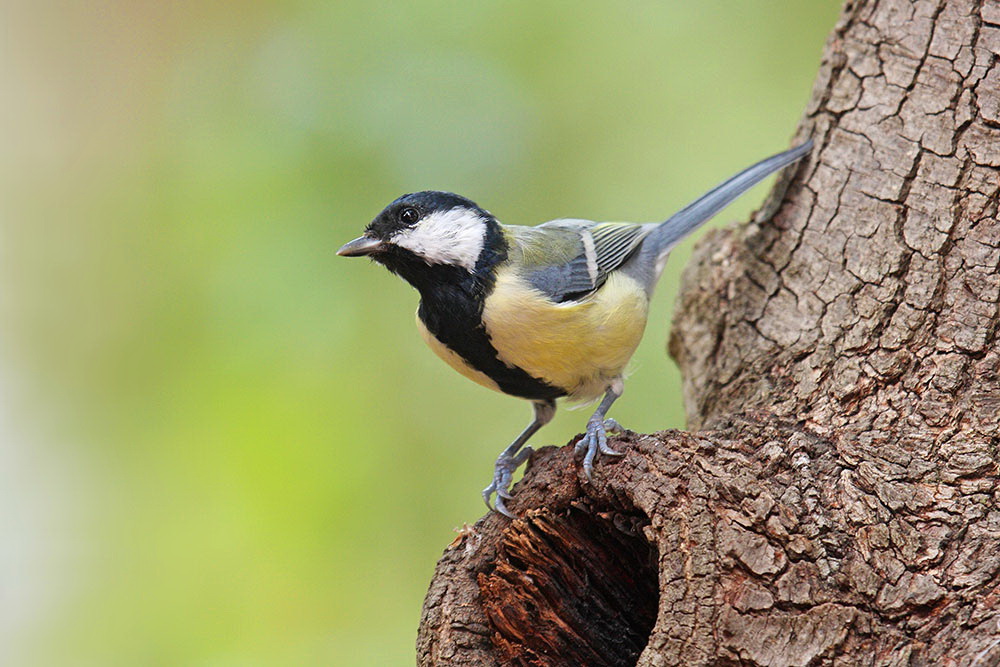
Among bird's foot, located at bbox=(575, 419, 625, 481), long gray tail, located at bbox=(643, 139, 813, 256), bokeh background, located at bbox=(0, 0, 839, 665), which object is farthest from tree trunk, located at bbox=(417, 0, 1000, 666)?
bokeh background, located at bbox=(0, 0, 839, 665)

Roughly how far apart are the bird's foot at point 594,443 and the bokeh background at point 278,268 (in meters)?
1.41

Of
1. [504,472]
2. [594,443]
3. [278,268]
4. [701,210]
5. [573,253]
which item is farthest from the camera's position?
[278,268]

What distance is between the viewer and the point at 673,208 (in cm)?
404

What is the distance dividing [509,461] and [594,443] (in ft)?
1.92

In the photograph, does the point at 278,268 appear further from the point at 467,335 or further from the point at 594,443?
the point at 594,443

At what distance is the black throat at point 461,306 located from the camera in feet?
8.27

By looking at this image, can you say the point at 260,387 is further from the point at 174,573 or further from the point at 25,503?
the point at 25,503

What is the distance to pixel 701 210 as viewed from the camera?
3129mm

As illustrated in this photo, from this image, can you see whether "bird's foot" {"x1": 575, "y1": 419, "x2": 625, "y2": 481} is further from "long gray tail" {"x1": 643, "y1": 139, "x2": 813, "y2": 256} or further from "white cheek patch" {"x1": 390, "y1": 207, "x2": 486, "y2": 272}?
"long gray tail" {"x1": 643, "y1": 139, "x2": 813, "y2": 256}

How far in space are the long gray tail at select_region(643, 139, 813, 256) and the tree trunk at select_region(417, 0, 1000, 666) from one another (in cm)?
22

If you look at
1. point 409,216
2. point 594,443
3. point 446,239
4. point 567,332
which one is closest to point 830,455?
point 594,443

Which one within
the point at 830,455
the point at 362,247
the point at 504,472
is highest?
the point at 362,247

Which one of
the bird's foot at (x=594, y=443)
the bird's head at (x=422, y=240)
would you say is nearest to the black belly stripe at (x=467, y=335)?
the bird's head at (x=422, y=240)

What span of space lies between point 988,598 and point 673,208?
2600 millimetres
